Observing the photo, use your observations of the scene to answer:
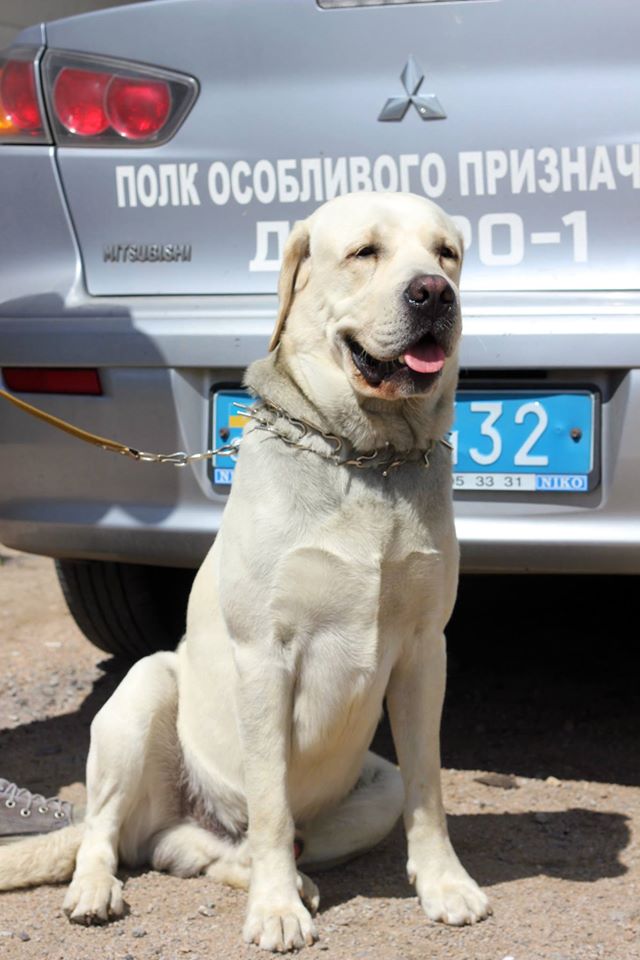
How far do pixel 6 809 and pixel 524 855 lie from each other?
3.50 feet

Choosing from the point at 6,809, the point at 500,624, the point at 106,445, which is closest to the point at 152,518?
the point at 106,445

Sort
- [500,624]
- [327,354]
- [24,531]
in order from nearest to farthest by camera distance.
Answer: [327,354]
[24,531]
[500,624]

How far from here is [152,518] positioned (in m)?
3.19

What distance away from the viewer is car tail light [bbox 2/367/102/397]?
315 cm

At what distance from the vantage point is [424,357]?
2475mm

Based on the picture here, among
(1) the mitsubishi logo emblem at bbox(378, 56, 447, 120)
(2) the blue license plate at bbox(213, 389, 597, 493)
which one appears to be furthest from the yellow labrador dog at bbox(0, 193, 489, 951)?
(1) the mitsubishi logo emblem at bbox(378, 56, 447, 120)

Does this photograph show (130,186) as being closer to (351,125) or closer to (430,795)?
(351,125)

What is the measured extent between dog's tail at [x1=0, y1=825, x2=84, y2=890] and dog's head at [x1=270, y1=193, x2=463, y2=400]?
39.7 inches

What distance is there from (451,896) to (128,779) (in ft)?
2.12

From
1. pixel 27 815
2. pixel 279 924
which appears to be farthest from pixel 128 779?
pixel 279 924

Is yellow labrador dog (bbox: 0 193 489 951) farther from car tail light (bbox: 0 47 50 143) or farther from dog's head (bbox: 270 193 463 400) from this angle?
car tail light (bbox: 0 47 50 143)

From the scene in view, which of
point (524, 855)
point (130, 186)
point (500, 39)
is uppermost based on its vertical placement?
point (500, 39)

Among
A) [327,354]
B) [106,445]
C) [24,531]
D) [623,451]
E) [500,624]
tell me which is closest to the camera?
[327,354]

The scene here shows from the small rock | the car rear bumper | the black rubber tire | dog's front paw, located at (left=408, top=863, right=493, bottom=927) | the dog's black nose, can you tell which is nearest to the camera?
the dog's black nose
